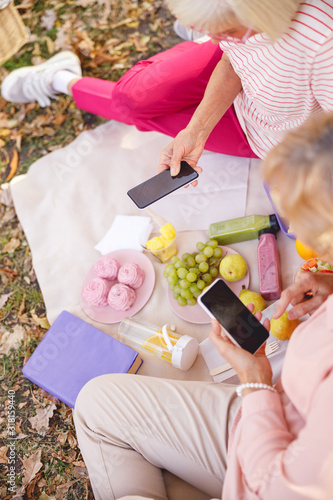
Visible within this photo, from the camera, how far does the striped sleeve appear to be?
4.43 feet

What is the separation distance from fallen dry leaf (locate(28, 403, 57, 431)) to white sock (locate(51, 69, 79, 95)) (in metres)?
2.00

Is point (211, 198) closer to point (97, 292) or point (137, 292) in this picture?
point (137, 292)

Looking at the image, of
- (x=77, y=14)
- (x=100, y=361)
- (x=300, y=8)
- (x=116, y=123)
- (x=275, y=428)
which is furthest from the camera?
(x=77, y=14)

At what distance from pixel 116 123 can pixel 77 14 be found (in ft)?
3.96

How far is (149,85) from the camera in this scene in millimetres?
2252

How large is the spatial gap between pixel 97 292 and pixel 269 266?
839 mm

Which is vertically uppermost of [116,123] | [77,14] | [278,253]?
[77,14]

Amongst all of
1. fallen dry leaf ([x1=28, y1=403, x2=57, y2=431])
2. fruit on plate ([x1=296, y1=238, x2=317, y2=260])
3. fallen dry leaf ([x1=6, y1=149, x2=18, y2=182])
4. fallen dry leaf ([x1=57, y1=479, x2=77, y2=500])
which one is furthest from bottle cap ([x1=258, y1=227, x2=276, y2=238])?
fallen dry leaf ([x1=6, y1=149, x2=18, y2=182])

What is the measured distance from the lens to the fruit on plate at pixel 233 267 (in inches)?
78.5

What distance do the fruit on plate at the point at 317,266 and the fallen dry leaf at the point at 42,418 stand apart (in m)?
1.37

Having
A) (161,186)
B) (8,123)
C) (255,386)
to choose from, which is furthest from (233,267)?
(8,123)

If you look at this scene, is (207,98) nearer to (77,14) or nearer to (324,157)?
(324,157)

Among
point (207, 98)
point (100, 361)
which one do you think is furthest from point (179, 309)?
point (207, 98)

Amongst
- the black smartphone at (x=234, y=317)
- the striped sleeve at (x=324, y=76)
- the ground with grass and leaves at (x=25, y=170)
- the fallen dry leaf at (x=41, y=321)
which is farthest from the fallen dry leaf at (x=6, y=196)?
the striped sleeve at (x=324, y=76)
